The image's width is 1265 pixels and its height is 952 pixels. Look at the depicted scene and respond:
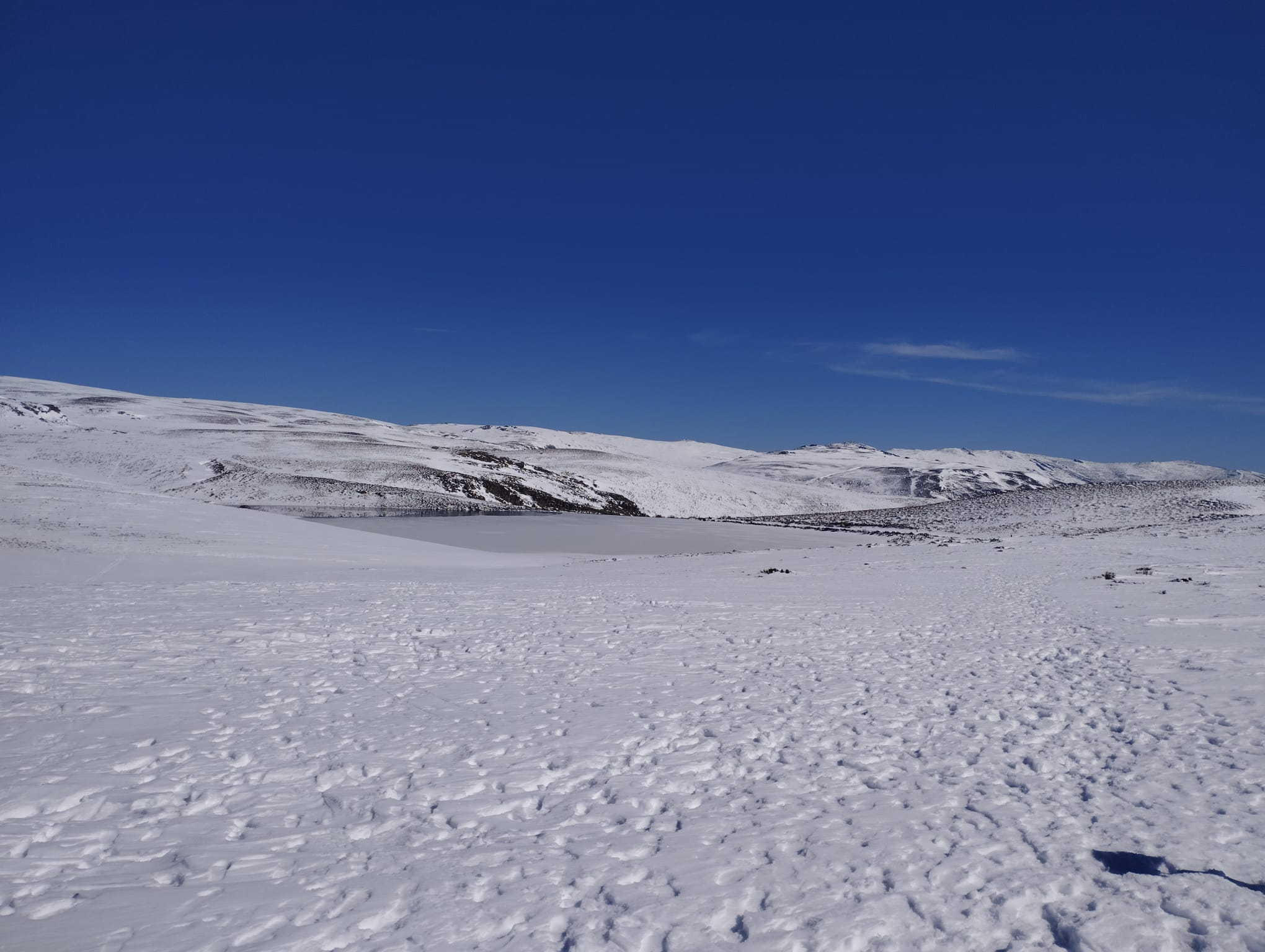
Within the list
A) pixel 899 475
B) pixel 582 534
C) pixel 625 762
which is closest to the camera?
pixel 625 762

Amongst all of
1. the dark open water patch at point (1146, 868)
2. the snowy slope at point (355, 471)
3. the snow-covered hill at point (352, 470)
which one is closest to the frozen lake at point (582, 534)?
the snow-covered hill at point (352, 470)

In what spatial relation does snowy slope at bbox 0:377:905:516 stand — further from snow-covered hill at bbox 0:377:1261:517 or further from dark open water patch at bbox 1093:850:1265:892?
dark open water patch at bbox 1093:850:1265:892

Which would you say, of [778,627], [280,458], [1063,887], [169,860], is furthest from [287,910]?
[280,458]

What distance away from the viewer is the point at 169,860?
5723mm

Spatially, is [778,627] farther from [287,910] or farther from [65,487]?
[65,487]

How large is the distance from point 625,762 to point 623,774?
333 mm

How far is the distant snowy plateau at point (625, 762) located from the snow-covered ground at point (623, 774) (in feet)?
0.13

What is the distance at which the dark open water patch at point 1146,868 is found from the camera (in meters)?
5.38

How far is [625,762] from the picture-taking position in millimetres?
7793

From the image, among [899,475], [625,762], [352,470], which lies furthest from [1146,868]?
[899,475]

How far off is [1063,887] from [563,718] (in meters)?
5.63

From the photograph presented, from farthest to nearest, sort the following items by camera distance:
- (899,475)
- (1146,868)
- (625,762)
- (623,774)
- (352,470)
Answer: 1. (899,475)
2. (352,470)
3. (625,762)
4. (623,774)
5. (1146,868)

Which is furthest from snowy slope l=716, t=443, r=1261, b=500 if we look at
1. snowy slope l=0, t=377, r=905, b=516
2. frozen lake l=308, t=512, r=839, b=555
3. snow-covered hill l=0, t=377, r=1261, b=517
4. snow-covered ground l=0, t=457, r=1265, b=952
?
snow-covered ground l=0, t=457, r=1265, b=952

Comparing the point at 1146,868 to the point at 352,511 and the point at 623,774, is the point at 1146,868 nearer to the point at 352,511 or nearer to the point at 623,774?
the point at 623,774
